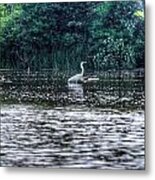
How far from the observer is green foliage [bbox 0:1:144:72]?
2.78m

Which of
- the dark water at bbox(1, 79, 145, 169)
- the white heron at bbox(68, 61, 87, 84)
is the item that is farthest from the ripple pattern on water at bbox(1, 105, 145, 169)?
the white heron at bbox(68, 61, 87, 84)

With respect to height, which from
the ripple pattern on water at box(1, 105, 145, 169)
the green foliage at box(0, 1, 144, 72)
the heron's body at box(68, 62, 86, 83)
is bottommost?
the ripple pattern on water at box(1, 105, 145, 169)

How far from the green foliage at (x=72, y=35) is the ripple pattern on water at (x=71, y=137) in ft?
0.75

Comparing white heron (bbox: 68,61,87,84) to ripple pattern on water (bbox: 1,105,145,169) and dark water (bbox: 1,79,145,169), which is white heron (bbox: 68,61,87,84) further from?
ripple pattern on water (bbox: 1,105,145,169)

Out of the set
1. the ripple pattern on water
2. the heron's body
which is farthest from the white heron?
the ripple pattern on water

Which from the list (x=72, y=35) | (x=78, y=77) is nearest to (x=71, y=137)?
(x=78, y=77)

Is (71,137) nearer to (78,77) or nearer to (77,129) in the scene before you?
(77,129)

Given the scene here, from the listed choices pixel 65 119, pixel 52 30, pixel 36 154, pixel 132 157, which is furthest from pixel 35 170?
pixel 52 30

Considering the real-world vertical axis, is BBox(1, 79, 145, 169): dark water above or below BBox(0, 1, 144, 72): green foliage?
below

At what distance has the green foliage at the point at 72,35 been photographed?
9.11 feet

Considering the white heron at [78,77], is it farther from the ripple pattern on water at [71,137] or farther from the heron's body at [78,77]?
the ripple pattern on water at [71,137]

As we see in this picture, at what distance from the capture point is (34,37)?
286 cm

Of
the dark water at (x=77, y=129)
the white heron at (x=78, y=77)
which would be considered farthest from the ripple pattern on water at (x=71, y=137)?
the white heron at (x=78, y=77)

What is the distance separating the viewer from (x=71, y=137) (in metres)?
2.80
